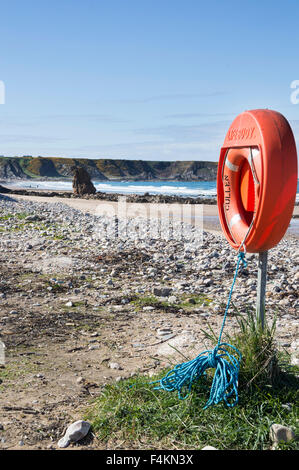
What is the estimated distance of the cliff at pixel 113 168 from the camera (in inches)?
4213

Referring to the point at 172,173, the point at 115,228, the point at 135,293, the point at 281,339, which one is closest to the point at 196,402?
the point at 281,339

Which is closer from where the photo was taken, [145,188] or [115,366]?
[115,366]

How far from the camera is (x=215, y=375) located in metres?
3.23

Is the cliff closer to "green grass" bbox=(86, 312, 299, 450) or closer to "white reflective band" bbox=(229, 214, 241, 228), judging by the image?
"white reflective band" bbox=(229, 214, 241, 228)

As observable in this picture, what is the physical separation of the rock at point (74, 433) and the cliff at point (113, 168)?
102m

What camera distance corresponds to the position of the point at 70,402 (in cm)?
337

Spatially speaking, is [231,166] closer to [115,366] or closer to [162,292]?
[115,366]

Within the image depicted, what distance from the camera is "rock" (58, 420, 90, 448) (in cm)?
284

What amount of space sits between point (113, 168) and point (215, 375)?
117660mm

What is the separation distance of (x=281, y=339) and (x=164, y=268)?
352 cm

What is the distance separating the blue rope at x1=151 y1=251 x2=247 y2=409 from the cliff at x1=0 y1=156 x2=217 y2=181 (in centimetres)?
10160

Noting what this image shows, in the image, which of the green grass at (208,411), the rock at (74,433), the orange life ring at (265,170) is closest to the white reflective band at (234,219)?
the orange life ring at (265,170)

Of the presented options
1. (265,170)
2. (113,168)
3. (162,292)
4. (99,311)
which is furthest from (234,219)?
(113,168)

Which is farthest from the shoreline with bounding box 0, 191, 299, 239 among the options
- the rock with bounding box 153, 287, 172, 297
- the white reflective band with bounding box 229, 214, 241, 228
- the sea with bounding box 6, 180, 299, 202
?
the sea with bounding box 6, 180, 299, 202
